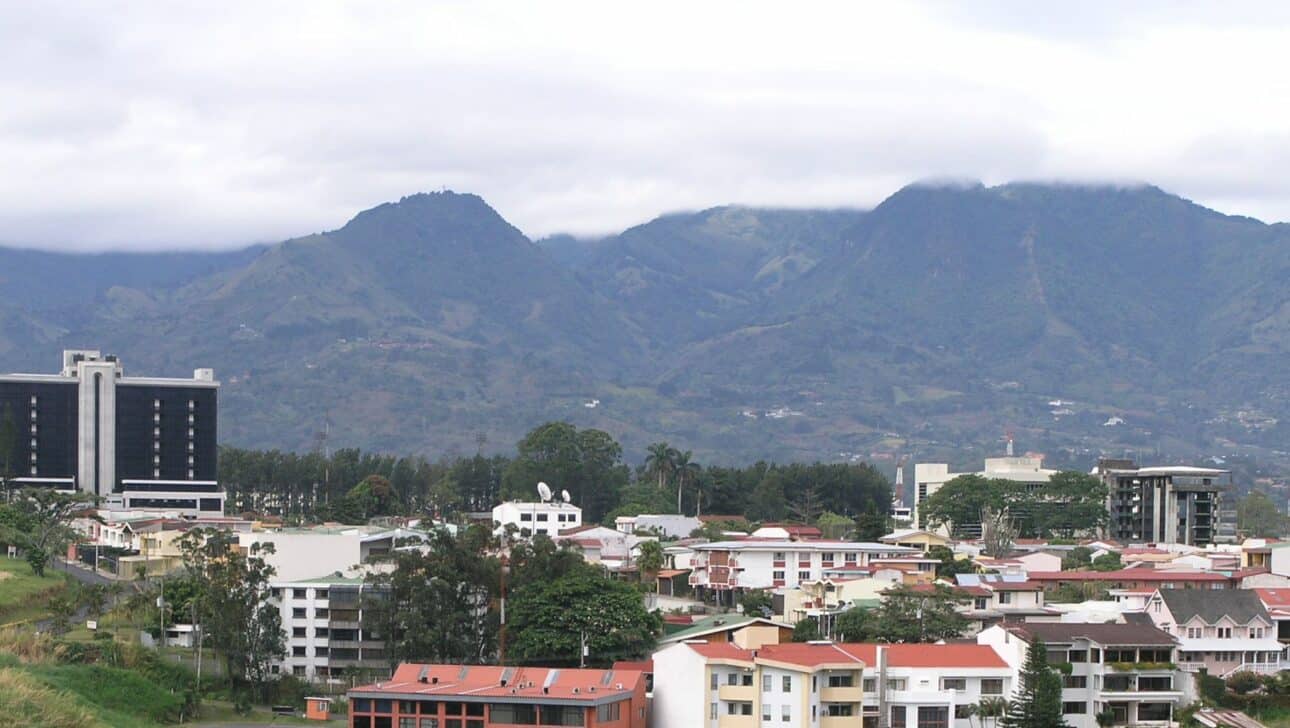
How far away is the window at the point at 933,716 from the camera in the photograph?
6700 cm

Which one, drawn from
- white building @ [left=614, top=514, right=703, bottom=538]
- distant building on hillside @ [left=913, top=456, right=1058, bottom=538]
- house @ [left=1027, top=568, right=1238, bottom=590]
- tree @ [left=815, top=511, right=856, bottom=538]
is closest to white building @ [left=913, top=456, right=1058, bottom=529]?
distant building on hillside @ [left=913, top=456, right=1058, bottom=538]

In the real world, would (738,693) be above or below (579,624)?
below

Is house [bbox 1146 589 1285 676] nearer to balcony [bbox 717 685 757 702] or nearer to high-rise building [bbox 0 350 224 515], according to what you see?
balcony [bbox 717 685 757 702]

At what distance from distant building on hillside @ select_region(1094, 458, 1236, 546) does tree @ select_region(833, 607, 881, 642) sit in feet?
200

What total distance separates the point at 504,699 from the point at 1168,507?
8409 centimetres

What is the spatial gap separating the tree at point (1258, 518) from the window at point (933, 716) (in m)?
92.9

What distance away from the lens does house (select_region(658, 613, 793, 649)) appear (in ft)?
237

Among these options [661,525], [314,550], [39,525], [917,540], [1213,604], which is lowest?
[661,525]

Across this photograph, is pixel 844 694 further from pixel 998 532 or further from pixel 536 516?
pixel 536 516

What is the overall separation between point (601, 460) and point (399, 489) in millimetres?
15383

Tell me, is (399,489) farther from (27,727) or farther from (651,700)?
(27,727)

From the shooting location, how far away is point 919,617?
75812mm

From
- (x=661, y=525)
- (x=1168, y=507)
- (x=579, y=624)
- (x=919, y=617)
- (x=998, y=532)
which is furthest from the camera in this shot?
(x=1168, y=507)

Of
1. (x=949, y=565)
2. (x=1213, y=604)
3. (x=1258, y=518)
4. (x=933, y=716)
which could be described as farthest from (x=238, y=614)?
(x=1258, y=518)
